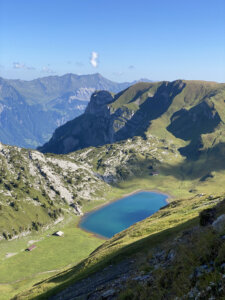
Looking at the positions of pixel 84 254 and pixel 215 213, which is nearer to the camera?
pixel 215 213

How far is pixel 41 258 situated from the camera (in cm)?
17562

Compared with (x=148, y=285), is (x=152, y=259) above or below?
below

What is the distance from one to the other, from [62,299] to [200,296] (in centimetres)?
3338

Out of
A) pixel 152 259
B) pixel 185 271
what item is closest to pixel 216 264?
pixel 185 271

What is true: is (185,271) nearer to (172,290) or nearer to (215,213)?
(172,290)

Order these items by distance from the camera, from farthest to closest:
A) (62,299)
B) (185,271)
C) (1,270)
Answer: (1,270) < (62,299) < (185,271)

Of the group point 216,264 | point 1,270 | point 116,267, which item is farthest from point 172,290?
point 1,270

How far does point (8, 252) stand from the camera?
184 m

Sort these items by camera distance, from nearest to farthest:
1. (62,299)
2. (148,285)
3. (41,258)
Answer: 1. (148,285)
2. (62,299)
3. (41,258)

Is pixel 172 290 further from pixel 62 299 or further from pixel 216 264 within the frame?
pixel 62 299

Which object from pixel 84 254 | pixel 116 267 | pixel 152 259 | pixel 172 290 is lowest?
pixel 84 254

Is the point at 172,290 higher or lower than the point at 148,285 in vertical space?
higher

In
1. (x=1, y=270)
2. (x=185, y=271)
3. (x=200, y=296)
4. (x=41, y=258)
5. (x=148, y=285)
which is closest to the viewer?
(x=200, y=296)

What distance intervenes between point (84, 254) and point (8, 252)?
5364cm
